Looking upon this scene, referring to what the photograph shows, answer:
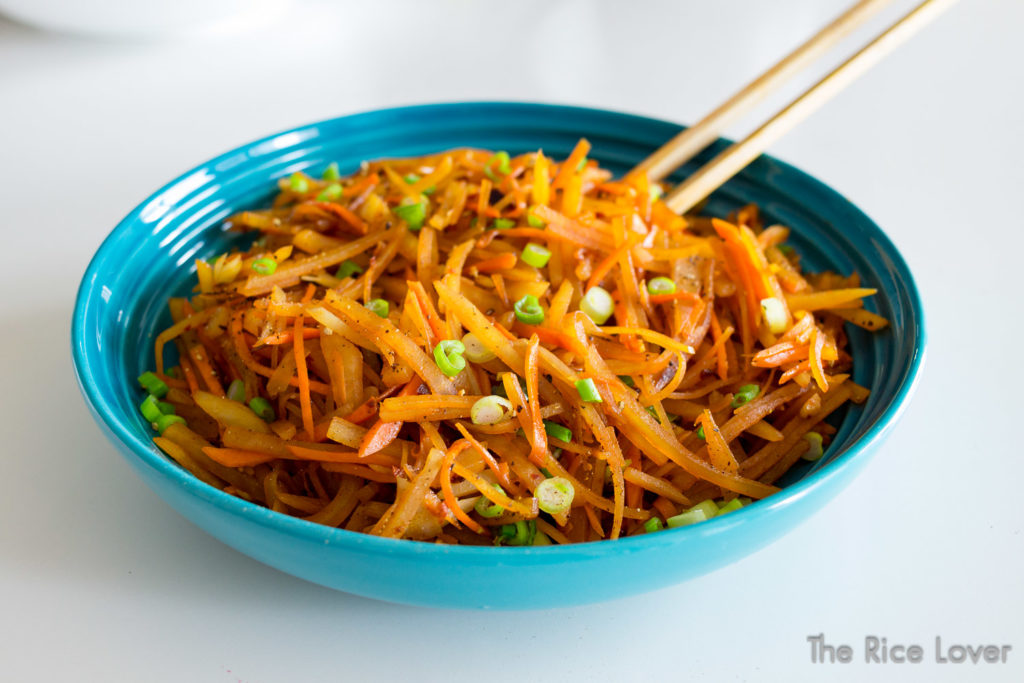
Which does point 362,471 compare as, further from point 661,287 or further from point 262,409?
point 661,287

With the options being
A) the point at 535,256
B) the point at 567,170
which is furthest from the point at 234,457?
the point at 567,170

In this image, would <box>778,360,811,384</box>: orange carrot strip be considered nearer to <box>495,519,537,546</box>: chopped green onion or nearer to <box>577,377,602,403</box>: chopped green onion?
<box>577,377,602,403</box>: chopped green onion

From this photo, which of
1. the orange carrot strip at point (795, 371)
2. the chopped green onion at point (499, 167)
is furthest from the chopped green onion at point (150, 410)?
the orange carrot strip at point (795, 371)

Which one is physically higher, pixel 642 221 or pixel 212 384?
pixel 642 221

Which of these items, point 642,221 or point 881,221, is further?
point 881,221

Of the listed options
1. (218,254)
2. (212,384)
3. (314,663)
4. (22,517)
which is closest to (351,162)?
(218,254)

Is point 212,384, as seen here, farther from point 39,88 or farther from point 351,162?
point 39,88

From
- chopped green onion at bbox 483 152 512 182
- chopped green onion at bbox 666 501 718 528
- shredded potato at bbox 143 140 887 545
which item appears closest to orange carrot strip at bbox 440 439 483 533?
shredded potato at bbox 143 140 887 545
